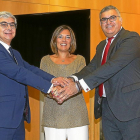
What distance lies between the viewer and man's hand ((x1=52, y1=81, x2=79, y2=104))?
3039 millimetres

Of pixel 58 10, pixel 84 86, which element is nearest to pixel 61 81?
pixel 84 86

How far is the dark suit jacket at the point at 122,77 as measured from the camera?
2.65 m

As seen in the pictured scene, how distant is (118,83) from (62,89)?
74 centimetres

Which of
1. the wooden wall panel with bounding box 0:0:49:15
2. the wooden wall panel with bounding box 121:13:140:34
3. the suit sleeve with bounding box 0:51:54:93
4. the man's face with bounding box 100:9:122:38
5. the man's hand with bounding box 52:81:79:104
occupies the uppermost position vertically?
the wooden wall panel with bounding box 0:0:49:15

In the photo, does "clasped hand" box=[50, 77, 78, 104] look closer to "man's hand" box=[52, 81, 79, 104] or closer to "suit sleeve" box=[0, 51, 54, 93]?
"man's hand" box=[52, 81, 79, 104]

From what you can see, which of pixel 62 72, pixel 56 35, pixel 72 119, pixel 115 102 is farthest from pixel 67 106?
pixel 56 35

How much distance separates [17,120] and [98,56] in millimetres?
1096

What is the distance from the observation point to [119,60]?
8.87 feet

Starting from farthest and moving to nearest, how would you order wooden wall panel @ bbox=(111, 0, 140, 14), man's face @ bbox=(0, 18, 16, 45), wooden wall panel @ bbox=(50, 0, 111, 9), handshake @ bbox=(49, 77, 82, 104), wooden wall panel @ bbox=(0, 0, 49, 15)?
wooden wall panel @ bbox=(111, 0, 140, 14) → wooden wall panel @ bbox=(50, 0, 111, 9) → wooden wall panel @ bbox=(0, 0, 49, 15) → handshake @ bbox=(49, 77, 82, 104) → man's face @ bbox=(0, 18, 16, 45)

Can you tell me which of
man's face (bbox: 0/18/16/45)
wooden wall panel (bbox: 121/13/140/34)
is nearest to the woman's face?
man's face (bbox: 0/18/16/45)

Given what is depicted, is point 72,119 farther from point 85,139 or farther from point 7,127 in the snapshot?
point 7,127

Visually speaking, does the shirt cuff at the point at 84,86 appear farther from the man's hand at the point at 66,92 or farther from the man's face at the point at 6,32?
the man's face at the point at 6,32

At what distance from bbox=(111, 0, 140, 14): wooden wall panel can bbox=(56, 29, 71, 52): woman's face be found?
7.20ft

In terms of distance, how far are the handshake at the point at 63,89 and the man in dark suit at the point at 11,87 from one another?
22cm
